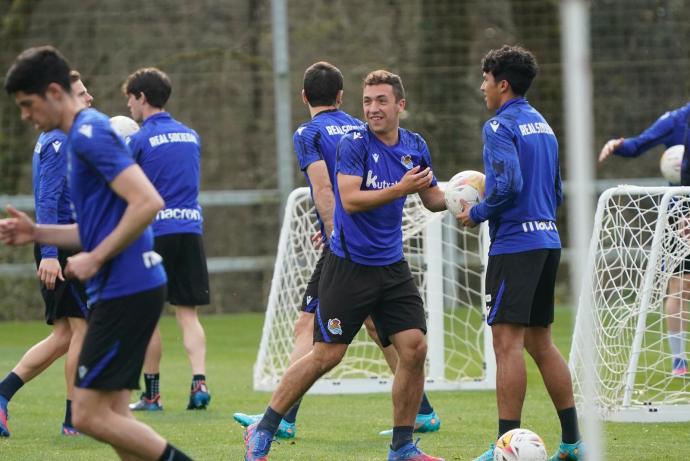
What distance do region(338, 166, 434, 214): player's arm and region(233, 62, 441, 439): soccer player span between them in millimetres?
1052

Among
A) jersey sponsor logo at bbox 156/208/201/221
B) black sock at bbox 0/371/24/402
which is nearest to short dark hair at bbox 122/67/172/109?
jersey sponsor logo at bbox 156/208/201/221

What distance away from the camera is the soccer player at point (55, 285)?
704 cm

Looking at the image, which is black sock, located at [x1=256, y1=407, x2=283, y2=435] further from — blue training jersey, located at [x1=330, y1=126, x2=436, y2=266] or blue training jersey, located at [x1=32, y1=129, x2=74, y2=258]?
blue training jersey, located at [x1=32, y1=129, x2=74, y2=258]

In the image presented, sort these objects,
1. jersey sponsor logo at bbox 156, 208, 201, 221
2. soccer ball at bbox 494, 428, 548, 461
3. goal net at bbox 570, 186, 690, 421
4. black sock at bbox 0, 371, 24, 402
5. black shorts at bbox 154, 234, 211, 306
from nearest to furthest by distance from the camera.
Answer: soccer ball at bbox 494, 428, 548, 461 < black sock at bbox 0, 371, 24, 402 < goal net at bbox 570, 186, 690, 421 < jersey sponsor logo at bbox 156, 208, 201, 221 < black shorts at bbox 154, 234, 211, 306

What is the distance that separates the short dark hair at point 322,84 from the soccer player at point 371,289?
1125 mm

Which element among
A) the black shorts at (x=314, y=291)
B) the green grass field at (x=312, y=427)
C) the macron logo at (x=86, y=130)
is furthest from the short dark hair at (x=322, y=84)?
the macron logo at (x=86, y=130)

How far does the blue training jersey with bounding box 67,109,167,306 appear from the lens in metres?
4.80

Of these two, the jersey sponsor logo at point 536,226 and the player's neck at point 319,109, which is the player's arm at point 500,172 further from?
the player's neck at point 319,109

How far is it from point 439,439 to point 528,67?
7.68 ft

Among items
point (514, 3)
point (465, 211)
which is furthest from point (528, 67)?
point (514, 3)

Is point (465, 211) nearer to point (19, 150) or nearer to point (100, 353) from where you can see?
point (100, 353)

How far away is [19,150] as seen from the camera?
→ 15.7 metres

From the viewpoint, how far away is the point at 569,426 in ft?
20.7

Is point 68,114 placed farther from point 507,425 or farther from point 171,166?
point 171,166
